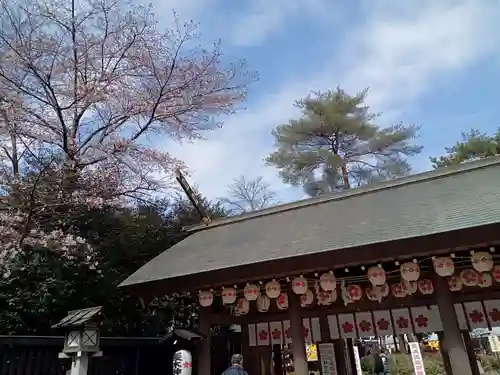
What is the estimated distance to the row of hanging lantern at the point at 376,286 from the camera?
5.23m

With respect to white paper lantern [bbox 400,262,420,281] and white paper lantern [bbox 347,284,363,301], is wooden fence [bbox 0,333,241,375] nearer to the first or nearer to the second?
white paper lantern [bbox 347,284,363,301]

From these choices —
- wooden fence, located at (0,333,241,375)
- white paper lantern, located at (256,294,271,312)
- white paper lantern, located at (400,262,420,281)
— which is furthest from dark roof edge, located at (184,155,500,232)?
white paper lantern, located at (400,262,420,281)

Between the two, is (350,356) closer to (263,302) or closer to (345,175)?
(263,302)

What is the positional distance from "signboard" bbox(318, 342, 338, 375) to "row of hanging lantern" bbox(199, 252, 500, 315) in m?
1.34

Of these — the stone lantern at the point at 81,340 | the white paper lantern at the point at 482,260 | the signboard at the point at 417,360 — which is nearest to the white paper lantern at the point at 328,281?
the white paper lantern at the point at 482,260

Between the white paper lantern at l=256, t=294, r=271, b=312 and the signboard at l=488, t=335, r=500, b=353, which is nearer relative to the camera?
the white paper lantern at l=256, t=294, r=271, b=312

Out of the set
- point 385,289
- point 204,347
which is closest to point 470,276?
point 385,289

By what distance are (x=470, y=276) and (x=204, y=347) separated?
4438 millimetres

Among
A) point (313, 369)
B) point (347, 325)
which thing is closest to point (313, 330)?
point (347, 325)

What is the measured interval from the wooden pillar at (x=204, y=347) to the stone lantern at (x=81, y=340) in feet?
5.54

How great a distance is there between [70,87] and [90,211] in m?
3.89

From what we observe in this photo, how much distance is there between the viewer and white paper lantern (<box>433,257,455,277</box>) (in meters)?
5.17

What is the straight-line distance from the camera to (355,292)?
6.46m

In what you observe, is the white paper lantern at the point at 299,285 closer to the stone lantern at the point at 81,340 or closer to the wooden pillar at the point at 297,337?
the wooden pillar at the point at 297,337
